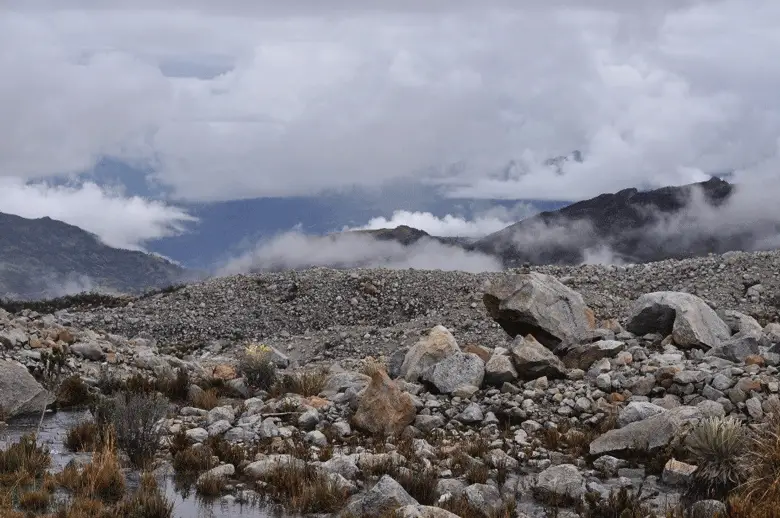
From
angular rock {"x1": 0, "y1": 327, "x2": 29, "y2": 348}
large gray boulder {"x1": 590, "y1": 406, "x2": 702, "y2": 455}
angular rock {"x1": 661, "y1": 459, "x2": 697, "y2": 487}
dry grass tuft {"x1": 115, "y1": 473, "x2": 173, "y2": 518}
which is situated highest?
angular rock {"x1": 0, "y1": 327, "x2": 29, "y2": 348}

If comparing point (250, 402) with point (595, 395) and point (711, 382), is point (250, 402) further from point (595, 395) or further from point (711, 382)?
point (711, 382)

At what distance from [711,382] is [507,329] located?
6.06 meters

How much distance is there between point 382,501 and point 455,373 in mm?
6652

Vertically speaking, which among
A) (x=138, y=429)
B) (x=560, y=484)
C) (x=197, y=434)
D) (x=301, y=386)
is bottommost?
(x=560, y=484)

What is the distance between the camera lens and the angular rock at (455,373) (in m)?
15.9

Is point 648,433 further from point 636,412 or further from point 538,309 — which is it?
point 538,309

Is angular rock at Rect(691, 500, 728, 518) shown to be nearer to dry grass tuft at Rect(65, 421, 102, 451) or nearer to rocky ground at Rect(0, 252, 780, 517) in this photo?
rocky ground at Rect(0, 252, 780, 517)

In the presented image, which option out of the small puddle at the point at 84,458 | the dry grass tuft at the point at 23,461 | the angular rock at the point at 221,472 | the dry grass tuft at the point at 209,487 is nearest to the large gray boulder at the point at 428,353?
the angular rock at the point at 221,472

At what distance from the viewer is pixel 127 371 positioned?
68.9 feet

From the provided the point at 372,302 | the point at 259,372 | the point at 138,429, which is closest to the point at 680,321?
the point at 259,372

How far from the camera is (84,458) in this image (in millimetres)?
11938

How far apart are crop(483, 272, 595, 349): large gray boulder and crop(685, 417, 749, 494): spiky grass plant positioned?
7.77 metres

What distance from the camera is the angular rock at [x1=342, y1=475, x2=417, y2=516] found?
9.44m

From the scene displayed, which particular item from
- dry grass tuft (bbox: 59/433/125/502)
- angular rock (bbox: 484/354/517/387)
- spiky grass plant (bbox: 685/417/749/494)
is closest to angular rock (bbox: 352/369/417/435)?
angular rock (bbox: 484/354/517/387)
